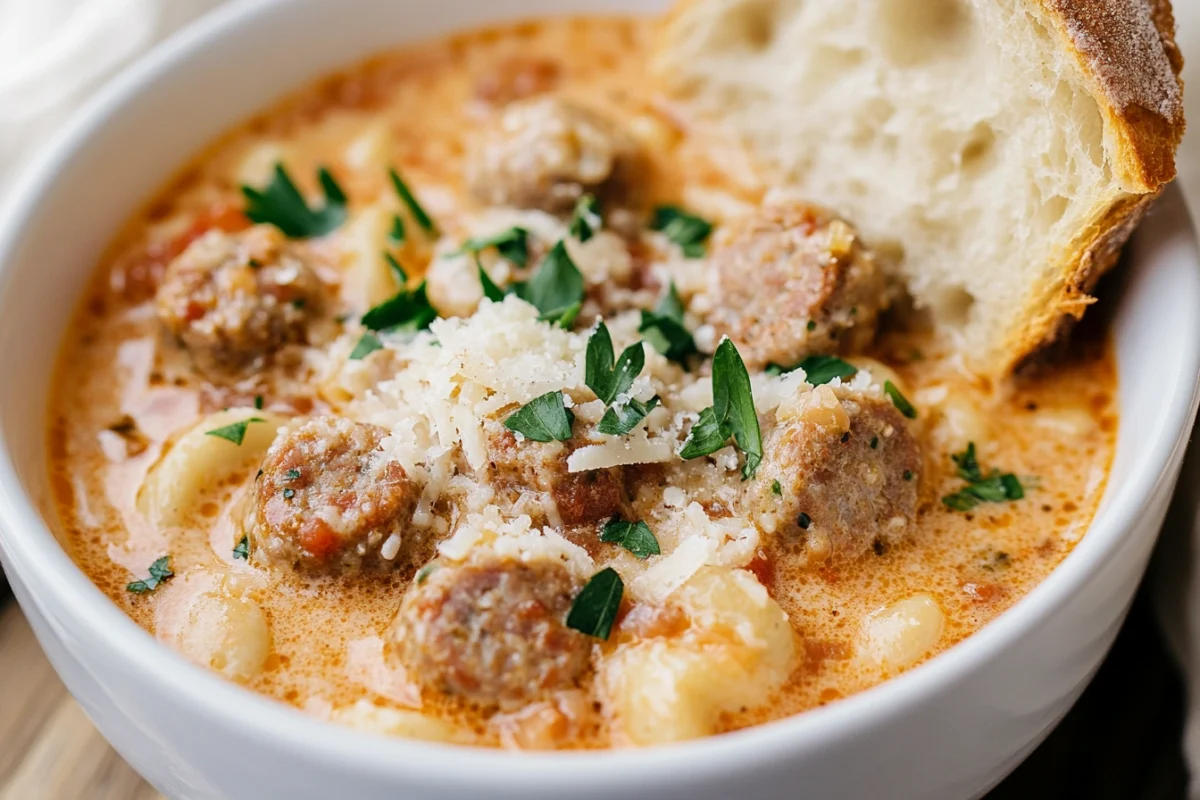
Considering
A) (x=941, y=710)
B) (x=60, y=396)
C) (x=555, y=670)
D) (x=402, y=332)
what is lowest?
(x=941, y=710)

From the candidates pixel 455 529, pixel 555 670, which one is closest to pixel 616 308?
pixel 455 529

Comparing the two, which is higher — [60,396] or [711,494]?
[60,396]

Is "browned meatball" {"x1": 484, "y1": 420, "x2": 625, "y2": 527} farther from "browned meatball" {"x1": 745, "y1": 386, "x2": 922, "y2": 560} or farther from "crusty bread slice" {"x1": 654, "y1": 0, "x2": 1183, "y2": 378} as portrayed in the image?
"crusty bread slice" {"x1": 654, "y1": 0, "x2": 1183, "y2": 378}

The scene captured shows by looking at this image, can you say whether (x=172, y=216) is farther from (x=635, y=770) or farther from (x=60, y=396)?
(x=635, y=770)

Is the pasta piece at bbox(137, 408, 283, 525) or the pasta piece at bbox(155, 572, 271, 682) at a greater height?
the pasta piece at bbox(137, 408, 283, 525)

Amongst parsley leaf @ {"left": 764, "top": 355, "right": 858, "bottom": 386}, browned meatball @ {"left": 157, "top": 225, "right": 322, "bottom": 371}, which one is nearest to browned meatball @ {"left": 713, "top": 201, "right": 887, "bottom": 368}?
parsley leaf @ {"left": 764, "top": 355, "right": 858, "bottom": 386}

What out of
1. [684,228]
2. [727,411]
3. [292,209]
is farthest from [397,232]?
[727,411]
